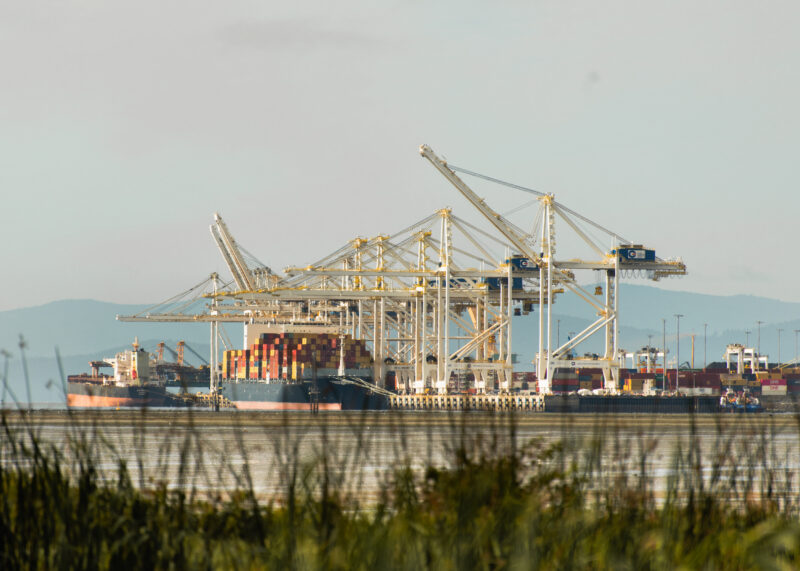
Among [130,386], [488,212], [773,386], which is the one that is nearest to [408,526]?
[488,212]

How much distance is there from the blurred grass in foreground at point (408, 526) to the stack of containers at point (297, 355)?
410 ft

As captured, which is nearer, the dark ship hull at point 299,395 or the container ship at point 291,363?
the dark ship hull at point 299,395

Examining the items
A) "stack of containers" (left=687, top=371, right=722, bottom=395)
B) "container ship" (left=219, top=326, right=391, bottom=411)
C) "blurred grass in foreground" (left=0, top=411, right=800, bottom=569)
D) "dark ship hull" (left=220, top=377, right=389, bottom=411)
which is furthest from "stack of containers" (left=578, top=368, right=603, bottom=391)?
"blurred grass in foreground" (left=0, top=411, right=800, bottom=569)

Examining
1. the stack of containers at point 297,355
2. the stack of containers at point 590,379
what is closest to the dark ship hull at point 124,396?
the stack of containers at point 297,355

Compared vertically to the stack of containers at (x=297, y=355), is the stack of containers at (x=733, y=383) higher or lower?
lower

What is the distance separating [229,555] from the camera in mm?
7094

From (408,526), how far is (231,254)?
153 meters

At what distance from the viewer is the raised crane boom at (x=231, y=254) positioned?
506 feet

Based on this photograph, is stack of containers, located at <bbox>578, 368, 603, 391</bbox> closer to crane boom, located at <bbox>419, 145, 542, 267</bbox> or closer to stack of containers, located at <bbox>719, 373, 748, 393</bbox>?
stack of containers, located at <bbox>719, 373, 748, 393</bbox>

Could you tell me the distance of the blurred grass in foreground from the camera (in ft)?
22.8

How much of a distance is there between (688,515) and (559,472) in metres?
1.04

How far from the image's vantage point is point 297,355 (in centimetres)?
13862

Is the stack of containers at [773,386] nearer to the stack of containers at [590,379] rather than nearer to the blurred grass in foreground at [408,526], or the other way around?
the stack of containers at [590,379]

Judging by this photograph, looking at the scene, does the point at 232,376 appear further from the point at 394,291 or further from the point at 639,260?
the point at 639,260
